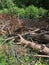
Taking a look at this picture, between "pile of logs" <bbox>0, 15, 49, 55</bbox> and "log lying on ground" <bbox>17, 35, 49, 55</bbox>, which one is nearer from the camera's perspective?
"log lying on ground" <bbox>17, 35, 49, 55</bbox>

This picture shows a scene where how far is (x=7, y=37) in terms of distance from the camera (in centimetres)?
569

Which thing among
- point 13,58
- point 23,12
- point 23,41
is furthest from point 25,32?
point 13,58

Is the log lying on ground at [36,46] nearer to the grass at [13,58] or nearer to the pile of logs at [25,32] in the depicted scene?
the pile of logs at [25,32]

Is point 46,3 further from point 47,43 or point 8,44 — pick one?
point 8,44

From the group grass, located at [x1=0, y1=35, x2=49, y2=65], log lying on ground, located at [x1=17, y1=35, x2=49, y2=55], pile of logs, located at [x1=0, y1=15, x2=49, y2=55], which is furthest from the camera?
pile of logs, located at [x1=0, y1=15, x2=49, y2=55]

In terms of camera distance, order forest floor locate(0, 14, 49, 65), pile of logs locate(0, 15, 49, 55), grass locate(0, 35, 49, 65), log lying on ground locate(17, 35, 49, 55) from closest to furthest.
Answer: grass locate(0, 35, 49, 65) < forest floor locate(0, 14, 49, 65) < log lying on ground locate(17, 35, 49, 55) < pile of logs locate(0, 15, 49, 55)

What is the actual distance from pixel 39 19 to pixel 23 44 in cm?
128

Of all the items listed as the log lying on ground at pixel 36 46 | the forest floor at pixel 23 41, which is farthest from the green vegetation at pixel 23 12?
the log lying on ground at pixel 36 46

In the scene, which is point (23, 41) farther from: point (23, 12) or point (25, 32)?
point (23, 12)

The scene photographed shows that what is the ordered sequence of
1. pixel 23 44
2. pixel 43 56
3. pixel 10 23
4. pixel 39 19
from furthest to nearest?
pixel 39 19
pixel 10 23
pixel 23 44
pixel 43 56

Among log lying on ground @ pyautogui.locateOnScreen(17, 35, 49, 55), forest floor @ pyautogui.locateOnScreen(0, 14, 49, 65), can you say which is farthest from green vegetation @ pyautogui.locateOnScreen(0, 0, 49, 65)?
log lying on ground @ pyautogui.locateOnScreen(17, 35, 49, 55)

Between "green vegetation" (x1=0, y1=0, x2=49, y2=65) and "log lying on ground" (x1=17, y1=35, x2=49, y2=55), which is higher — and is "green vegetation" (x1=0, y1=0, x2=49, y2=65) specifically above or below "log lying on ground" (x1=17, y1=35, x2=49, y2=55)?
above

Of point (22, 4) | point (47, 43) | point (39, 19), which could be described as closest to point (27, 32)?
point (47, 43)

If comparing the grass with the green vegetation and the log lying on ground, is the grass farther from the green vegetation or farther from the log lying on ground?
the log lying on ground
